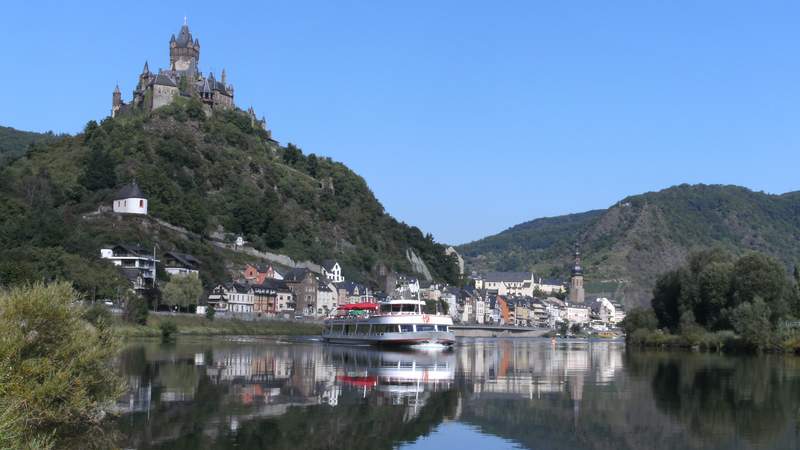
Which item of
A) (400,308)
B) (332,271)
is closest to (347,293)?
(332,271)

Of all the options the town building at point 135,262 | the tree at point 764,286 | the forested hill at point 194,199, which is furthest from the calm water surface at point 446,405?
the town building at point 135,262

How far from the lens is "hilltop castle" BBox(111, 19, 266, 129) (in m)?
156

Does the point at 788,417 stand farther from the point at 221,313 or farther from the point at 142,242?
the point at 142,242

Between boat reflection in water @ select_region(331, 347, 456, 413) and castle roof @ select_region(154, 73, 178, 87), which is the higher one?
castle roof @ select_region(154, 73, 178, 87)

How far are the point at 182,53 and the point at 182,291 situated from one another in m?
78.6

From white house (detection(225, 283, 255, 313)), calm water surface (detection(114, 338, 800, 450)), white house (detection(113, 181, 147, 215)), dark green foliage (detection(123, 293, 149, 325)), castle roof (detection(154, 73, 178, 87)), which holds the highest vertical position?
castle roof (detection(154, 73, 178, 87))

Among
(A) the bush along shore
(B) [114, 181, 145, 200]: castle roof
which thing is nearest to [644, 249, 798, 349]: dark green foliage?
(A) the bush along shore

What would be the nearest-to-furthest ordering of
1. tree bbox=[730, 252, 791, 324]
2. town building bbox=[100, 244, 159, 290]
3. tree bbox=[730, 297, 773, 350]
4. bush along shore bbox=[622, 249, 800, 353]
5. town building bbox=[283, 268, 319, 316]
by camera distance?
tree bbox=[730, 297, 773, 350] → bush along shore bbox=[622, 249, 800, 353] → tree bbox=[730, 252, 791, 324] → town building bbox=[100, 244, 159, 290] → town building bbox=[283, 268, 319, 316]

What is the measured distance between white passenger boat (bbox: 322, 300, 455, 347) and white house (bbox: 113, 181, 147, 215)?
40551 mm

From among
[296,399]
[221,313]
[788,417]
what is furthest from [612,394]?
[221,313]

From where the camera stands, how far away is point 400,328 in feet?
253

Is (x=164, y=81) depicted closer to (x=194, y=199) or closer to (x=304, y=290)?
(x=194, y=199)

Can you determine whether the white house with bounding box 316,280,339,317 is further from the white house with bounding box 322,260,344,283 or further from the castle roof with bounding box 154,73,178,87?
the castle roof with bounding box 154,73,178,87

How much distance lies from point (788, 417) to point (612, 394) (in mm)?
8047
